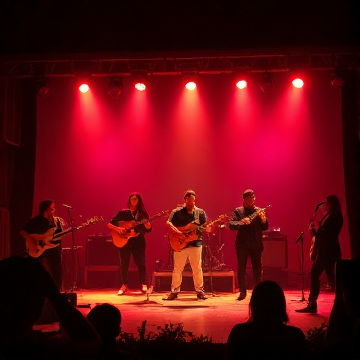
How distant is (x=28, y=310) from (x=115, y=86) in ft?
26.2

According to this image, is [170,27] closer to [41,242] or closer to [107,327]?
[107,327]

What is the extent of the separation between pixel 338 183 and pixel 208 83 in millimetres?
3936

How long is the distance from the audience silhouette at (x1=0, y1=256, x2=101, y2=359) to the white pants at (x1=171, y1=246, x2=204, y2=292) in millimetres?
6232

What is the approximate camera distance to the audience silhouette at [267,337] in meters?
2.92

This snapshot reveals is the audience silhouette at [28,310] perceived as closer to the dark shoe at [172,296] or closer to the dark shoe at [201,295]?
the dark shoe at [172,296]

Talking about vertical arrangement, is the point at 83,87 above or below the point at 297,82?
above

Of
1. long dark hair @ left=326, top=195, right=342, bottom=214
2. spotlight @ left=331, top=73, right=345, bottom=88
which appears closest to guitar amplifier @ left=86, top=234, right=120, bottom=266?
long dark hair @ left=326, top=195, right=342, bottom=214

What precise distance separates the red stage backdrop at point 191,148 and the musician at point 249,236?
3.26m

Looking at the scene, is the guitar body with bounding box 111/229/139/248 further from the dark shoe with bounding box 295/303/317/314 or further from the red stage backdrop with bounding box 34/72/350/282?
the dark shoe with bounding box 295/303/317/314

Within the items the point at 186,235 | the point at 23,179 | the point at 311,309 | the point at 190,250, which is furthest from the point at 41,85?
the point at 311,309

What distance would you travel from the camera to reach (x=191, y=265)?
30.6 ft

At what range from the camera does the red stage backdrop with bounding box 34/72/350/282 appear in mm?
12375

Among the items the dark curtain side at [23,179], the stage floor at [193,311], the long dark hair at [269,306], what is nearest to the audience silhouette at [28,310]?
the long dark hair at [269,306]

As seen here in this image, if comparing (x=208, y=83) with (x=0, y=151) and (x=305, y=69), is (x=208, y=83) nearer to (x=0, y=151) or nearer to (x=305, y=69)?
(x=305, y=69)
